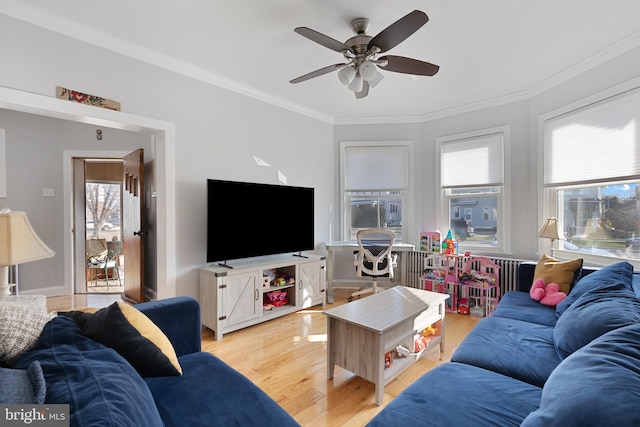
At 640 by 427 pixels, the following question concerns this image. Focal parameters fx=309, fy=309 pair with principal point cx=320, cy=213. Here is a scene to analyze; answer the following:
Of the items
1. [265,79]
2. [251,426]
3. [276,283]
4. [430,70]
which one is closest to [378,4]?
[430,70]

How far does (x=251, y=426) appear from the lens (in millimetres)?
1154

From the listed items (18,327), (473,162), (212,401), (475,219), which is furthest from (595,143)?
(18,327)

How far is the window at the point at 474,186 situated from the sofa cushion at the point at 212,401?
370 cm

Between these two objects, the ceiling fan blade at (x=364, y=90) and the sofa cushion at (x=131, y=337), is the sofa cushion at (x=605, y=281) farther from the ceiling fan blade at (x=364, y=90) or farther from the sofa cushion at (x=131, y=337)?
the sofa cushion at (x=131, y=337)

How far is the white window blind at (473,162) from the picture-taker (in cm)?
400

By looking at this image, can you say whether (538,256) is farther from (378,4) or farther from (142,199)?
(142,199)

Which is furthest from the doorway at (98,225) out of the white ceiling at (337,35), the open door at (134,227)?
the white ceiling at (337,35)

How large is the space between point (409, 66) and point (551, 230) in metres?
2.27

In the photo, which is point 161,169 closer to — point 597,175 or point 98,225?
point 98,225

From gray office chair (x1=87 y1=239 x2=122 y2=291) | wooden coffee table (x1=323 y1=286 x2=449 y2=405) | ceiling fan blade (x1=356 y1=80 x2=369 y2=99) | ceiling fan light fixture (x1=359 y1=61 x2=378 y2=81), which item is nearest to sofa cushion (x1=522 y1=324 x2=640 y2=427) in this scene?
wooden coffee table (x1=323 y1=286 x2=449 y2=405)

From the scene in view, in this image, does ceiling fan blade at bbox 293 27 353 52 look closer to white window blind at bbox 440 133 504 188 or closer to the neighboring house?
the neighboring house

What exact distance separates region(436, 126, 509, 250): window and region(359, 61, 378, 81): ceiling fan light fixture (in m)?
2.46

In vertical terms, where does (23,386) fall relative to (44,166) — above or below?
below

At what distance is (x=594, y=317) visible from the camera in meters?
1.50
